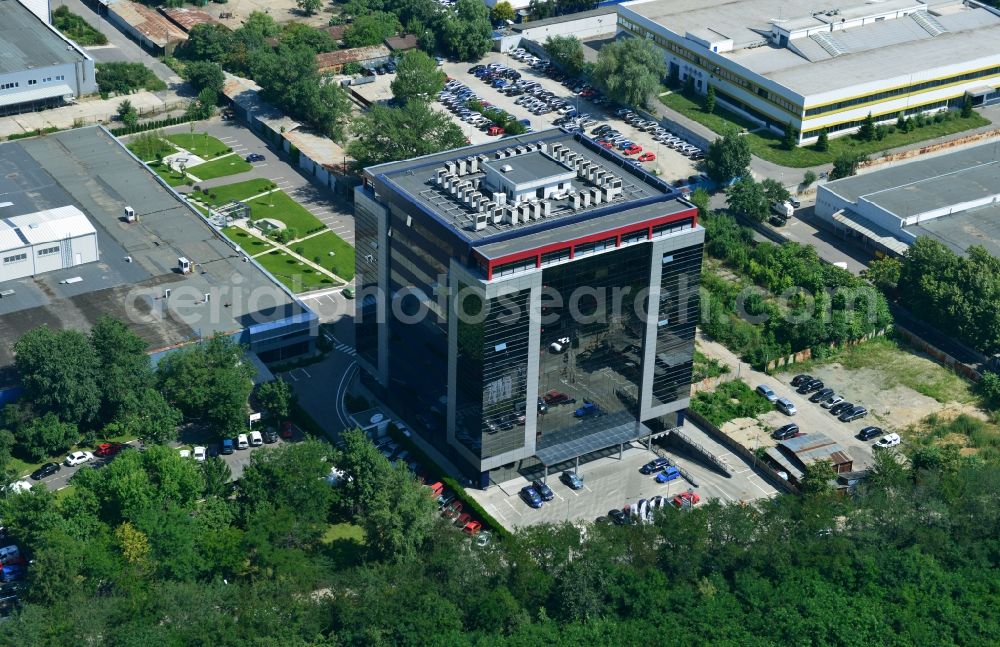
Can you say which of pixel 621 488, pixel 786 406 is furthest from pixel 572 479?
pixel 786 406

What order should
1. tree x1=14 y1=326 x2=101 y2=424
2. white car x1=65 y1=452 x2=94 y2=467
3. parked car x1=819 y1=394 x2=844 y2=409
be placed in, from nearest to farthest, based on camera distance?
tree x1=14 y1=326 x2=101 y2=424 → white car x1=65 y1=452 x2=94 y2=467 → parked car x1=819 y1=394 x2=844 y2=409

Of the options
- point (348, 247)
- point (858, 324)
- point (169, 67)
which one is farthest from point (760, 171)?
point (169, 67)

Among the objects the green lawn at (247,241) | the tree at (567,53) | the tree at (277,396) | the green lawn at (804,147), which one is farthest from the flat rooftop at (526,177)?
the tree at (567,53)

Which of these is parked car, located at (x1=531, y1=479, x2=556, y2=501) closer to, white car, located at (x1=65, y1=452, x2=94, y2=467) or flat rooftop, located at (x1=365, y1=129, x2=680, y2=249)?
flat rooftop, located at (x1=365, y1=129, x2=680, y2=249)

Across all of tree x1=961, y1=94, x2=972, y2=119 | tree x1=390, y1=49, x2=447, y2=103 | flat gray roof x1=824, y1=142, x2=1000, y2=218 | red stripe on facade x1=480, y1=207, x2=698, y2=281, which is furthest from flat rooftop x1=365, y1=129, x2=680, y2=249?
tree x1=961, y1=94, x2=972, y2=119

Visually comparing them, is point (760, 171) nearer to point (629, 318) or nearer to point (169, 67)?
point (629, 318)

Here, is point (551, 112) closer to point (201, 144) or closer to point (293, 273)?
point (201, 144)
